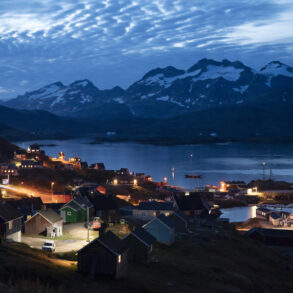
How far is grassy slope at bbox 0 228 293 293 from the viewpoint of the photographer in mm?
19625

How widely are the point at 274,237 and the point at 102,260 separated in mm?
26296

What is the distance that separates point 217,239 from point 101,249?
17.3m

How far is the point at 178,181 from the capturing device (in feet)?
346

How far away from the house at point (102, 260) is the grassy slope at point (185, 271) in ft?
1.56

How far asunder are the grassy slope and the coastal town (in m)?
1.05

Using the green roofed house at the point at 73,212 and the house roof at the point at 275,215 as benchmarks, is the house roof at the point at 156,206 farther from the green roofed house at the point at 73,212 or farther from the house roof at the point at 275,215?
the house roof at the point at 275,215

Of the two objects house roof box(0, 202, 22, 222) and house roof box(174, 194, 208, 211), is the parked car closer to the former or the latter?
house roof box(0, 202, 22, 222)

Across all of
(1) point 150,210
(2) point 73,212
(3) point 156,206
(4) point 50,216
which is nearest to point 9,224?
(4) point 50,216

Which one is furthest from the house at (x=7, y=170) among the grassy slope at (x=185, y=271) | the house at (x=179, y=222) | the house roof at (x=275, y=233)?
the grassy slope at (x=185, y=271)

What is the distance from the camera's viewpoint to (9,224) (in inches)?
1195

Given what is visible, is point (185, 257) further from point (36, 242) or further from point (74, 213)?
point (74, 213)

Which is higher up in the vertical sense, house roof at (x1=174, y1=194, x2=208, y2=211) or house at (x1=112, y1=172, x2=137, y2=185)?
house at (x1=112, y1=172, x2=137, y2=185)

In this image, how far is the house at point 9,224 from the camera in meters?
30.0

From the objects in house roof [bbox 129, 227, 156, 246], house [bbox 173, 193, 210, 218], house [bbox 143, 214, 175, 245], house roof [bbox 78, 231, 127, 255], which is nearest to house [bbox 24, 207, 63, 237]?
house [bbox 143, 214, 175, 245]
